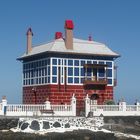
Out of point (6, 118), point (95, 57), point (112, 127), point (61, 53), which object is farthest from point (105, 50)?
point (6, 118)

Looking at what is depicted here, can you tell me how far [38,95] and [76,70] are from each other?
4.99 metres

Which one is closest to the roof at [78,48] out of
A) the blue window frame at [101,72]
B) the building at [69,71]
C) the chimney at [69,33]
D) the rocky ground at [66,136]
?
the building at [69,71]

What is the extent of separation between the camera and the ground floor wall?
48719 millimetres

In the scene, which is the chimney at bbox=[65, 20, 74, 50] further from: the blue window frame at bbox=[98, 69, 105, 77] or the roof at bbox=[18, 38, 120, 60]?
the blue window frame at bbox=[98, 69, 105, 77]

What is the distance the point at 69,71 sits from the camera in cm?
4938

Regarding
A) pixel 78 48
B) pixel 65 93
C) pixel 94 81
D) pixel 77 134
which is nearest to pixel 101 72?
pixel 94 81

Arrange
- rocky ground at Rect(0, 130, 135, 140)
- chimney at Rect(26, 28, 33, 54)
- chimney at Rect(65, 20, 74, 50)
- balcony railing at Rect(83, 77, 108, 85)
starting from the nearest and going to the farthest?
rocky ground at Rect(0, 130, 135, 140) → balcony railing at Rect(83, 77, 108, 85) → chimney at Rect(65, 20, 74, 50) → chimney at Rect(26, 28, 33, 54)

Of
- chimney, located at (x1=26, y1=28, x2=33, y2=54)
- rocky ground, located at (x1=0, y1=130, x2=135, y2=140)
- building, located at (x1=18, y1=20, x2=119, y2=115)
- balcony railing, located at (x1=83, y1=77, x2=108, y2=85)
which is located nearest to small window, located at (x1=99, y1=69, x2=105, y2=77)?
building, located at (x1=18, y1=20, x2=119, y2=115)

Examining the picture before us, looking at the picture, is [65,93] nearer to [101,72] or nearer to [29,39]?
[101,72]

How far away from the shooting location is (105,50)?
52781 millimetres

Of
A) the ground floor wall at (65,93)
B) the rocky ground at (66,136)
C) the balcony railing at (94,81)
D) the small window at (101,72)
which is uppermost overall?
the small window at (101,72)

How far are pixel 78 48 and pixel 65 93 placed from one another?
16.9 feet

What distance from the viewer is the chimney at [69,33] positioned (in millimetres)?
50469

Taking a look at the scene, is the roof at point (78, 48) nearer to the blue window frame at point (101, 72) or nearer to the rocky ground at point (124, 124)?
the blue window frame at point (101, 72)
